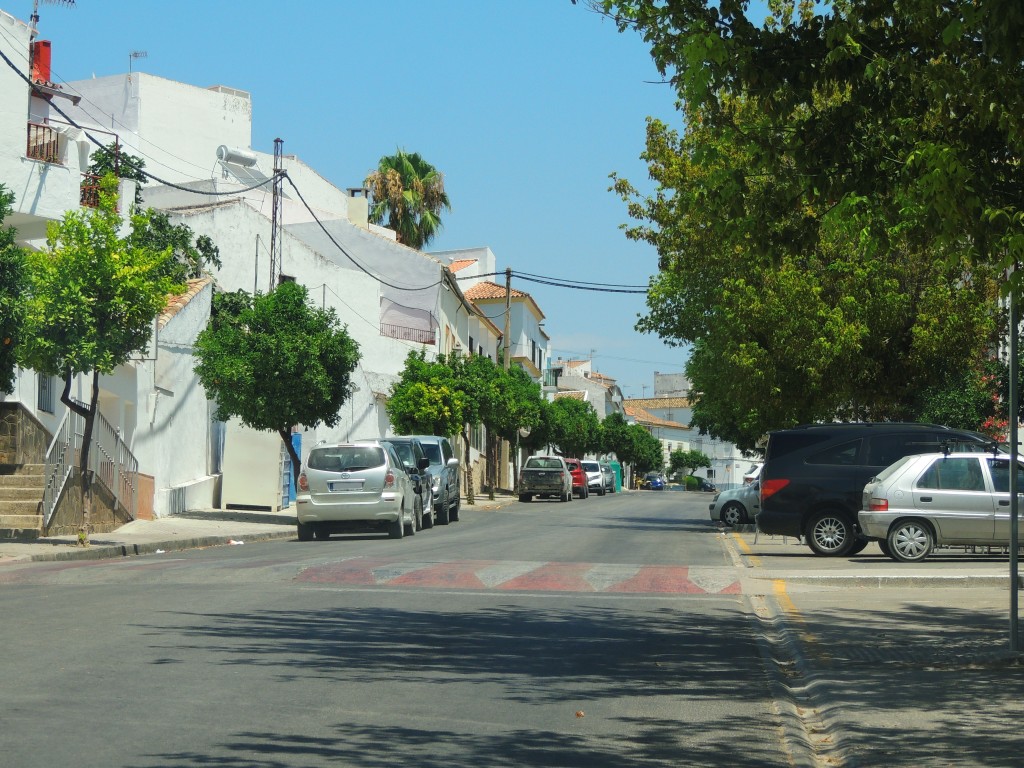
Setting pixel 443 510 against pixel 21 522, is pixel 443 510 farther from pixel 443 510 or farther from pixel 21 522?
pixel 21 522

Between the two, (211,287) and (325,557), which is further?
(211,287)

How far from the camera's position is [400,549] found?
2038 cm

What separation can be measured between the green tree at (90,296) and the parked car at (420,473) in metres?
7.87

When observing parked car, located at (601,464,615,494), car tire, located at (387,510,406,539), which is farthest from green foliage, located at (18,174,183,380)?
parked car, located at (601,464,615,494)

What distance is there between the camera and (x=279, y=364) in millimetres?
30109

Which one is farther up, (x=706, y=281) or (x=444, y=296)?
(x=444, y=296)

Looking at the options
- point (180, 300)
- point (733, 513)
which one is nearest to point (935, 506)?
point (733, 513)

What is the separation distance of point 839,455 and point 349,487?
8.66 meters

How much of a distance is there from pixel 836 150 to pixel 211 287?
27.4 m

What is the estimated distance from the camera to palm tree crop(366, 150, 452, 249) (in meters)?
63.5

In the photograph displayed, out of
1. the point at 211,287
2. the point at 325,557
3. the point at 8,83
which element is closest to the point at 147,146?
the point at 211,287

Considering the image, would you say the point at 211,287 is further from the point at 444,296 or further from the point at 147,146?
the point at 444,296

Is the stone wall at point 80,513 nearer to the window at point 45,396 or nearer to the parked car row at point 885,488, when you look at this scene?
the window at point 45,396

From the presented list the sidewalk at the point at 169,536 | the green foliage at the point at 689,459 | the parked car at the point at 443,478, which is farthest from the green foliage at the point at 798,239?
the green foliage at the point at 689,459
